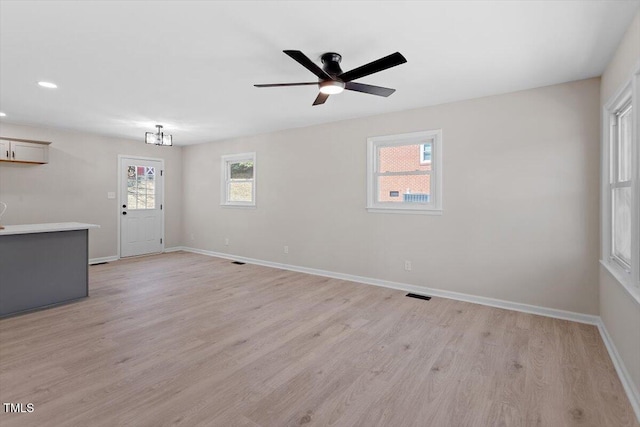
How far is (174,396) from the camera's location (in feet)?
6.67

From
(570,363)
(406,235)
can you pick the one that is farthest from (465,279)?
(570,363)

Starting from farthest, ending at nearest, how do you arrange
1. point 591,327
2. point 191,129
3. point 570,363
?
1. point 191,129
2. point 591,327
3. point 570,363

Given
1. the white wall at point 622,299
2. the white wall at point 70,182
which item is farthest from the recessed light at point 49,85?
the white wall at point 622,299

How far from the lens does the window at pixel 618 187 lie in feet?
8.16

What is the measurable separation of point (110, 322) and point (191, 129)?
3635 millimetres

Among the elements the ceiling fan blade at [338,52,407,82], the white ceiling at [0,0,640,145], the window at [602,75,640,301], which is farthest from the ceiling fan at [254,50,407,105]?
the window at [602,75,640,301]

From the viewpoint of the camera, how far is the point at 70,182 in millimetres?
5844

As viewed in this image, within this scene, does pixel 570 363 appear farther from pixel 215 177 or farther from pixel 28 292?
pixel 215 177

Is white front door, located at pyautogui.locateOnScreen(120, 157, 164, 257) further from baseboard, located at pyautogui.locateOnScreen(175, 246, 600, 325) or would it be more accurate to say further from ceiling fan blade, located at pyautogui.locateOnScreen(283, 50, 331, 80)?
ceiling fan blade, located at pyautogui.locateOnScreen(283, 50, 331, 80)

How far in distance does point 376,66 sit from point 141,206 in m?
6.28

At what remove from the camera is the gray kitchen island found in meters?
3.34

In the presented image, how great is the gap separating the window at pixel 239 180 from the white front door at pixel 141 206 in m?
1.65

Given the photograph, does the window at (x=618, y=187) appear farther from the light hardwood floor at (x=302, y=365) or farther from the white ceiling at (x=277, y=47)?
the light hardwood floor at (x=302, y=365)

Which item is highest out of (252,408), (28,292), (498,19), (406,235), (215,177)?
(498,19)
